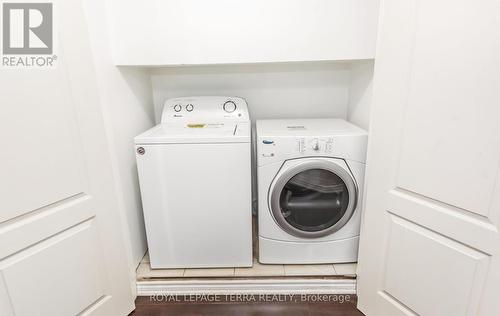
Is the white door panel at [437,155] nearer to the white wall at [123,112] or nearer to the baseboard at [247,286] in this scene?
the baseboard at [247,286]

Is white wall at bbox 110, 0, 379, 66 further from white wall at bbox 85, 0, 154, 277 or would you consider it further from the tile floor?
the tile floor

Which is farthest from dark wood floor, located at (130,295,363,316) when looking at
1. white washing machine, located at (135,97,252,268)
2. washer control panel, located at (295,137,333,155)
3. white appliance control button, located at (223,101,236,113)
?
white appliance control button, located at (223,101,236,113)

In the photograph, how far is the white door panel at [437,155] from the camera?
86 cm

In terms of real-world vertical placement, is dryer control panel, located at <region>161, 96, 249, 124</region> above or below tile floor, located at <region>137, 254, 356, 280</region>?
above

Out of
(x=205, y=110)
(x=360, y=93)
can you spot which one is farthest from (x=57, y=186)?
(x=360, y=93)

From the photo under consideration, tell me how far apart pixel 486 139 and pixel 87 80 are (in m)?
1.51

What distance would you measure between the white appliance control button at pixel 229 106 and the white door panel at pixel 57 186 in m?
0.81

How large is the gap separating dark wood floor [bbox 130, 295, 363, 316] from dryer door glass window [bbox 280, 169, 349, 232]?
42cm

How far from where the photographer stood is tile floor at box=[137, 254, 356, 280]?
1.57 meters

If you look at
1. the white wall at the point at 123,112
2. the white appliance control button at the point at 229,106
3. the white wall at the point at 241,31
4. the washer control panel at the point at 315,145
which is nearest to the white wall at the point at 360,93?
the white wall at the point at 241,31

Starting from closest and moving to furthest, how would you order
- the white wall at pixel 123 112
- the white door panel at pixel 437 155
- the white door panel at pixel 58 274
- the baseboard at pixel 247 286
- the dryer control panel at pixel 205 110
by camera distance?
the white door panel at pixel 437 155, the white door panel at pixel 58 274, the white wall at pixel 123 112, the baseboard at pixel 247 286, the dryer control panel at pixel 205 110

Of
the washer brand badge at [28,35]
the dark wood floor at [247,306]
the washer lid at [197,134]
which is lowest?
the dark wood floor at [247,306]

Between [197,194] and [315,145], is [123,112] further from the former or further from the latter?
[315,145]

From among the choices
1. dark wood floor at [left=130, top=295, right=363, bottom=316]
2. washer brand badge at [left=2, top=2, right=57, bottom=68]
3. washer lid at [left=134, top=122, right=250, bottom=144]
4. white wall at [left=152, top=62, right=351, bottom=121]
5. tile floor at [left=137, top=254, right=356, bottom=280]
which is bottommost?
dark wood floor at [left=130, top=295, right=363, bottom=316]
